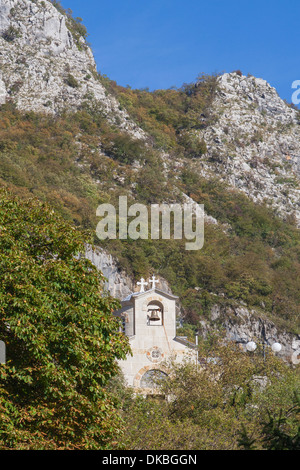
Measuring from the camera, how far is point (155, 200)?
235 feet

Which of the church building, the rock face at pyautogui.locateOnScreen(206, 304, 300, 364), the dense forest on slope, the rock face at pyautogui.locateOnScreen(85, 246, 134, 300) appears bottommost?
the church building

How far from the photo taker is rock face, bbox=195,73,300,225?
88.8m

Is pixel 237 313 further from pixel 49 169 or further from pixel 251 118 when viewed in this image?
pixel 251 118

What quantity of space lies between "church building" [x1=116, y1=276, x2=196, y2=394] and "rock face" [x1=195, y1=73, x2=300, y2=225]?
196ft

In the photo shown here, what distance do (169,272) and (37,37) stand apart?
3963 cm

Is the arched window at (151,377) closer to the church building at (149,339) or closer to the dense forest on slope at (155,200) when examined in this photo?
the church building at (149,339)

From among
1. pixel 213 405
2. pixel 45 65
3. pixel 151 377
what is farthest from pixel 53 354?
pixel 45 65

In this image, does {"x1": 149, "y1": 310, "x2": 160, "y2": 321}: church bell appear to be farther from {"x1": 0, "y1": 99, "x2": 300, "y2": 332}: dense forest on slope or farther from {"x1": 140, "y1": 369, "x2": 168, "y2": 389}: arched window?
{"x1": 0, "y1": 99, "x2": 300, "y2": 332}: dense forest on slope

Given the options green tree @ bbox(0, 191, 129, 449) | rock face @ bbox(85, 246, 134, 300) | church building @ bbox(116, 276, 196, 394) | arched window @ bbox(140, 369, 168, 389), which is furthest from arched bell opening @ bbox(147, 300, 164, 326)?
rock face @ bbox(85, 246, 134, 300)

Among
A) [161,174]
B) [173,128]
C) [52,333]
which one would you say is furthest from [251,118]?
[52,333]

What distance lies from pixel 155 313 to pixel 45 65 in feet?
192

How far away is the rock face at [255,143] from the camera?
88.8 m

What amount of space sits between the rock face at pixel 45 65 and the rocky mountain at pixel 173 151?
0.13m

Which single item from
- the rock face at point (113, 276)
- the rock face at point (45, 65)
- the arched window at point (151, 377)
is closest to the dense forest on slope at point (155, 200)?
the rock face at point (113, 276)
